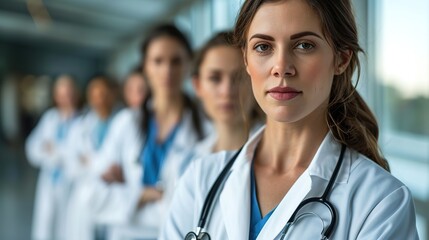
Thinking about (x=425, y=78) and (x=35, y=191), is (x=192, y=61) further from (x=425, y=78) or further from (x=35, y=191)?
(x=35, y=191)

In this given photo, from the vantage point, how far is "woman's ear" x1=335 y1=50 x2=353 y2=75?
1112 mm

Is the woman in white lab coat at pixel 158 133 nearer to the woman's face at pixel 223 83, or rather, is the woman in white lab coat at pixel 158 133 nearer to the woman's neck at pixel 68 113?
the woman's face at pixel 223 83

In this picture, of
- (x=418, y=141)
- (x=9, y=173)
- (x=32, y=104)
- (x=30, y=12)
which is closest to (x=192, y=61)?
(x=418, y=141)

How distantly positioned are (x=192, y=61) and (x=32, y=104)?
13.7 meters

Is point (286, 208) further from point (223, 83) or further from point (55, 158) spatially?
point (55, 158)

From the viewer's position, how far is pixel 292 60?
1.05 m

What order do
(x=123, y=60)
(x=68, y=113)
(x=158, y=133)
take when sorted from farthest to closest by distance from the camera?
(x=123, y=60) < (x=68, y=113) < (x=158, y=133)

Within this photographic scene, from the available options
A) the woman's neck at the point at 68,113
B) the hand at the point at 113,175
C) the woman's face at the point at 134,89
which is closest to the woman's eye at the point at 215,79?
the hand at the point at 113,175

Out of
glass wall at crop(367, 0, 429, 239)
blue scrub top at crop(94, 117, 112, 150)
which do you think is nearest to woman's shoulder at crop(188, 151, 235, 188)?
glass wall at crop(367, 0, 429, 239)

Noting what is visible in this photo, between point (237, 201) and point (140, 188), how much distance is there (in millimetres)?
1336

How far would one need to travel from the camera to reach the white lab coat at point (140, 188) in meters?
2.29

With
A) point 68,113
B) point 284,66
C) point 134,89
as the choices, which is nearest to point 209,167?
point 284,66

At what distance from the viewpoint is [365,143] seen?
1.17m

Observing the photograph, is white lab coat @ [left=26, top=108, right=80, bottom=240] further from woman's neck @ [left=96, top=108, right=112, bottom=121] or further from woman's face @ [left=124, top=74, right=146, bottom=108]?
woman's face @ [left=124, top=74, right=146, bottom=108]
